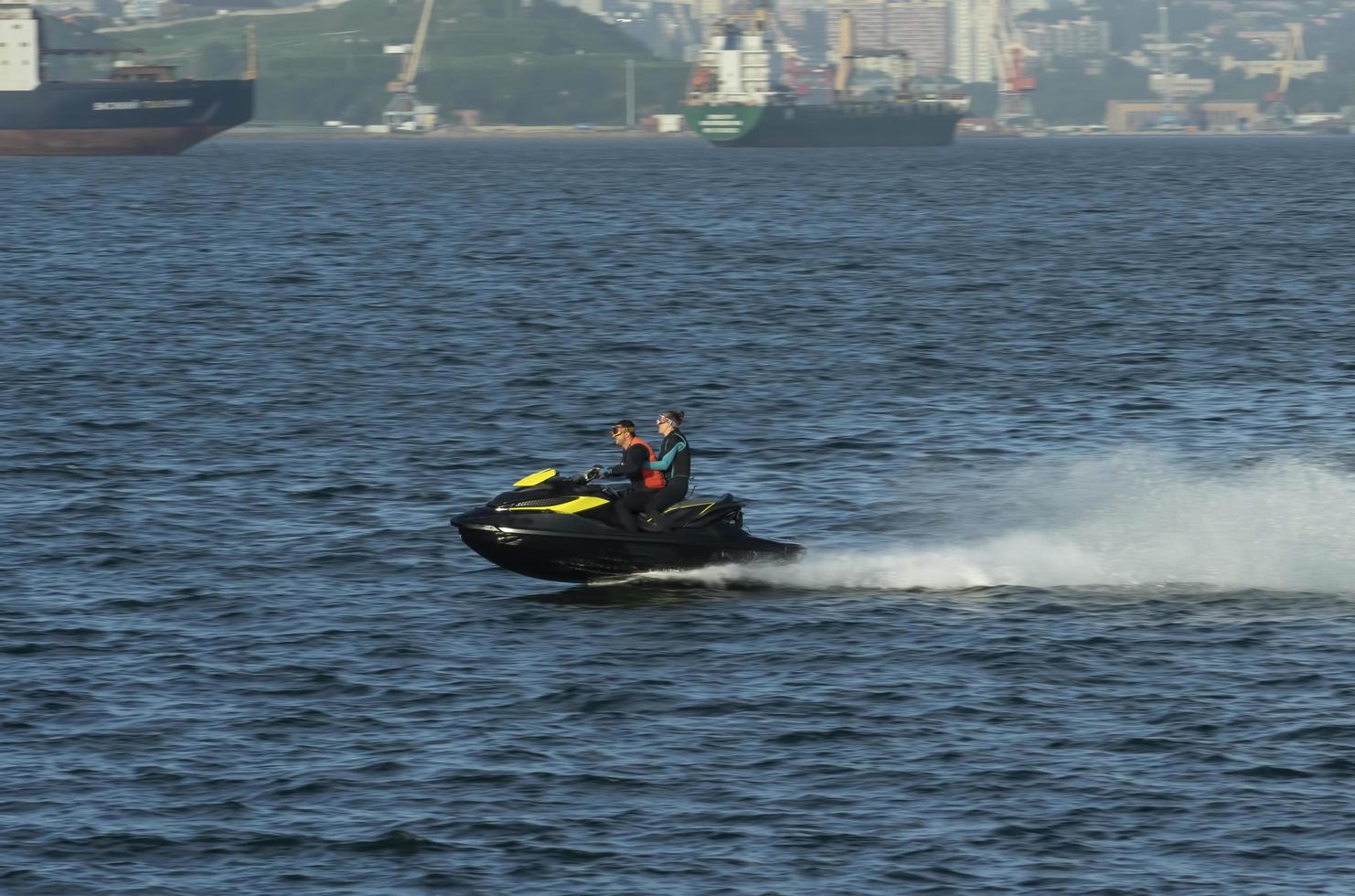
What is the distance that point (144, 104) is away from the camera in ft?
595

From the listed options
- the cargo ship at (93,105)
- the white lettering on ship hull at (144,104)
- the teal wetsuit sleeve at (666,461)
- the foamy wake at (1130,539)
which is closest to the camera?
the teal wetsuit sleeve at (666,461)

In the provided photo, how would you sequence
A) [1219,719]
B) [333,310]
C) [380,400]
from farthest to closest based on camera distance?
[333,310] < [380,400] < [1219,719]

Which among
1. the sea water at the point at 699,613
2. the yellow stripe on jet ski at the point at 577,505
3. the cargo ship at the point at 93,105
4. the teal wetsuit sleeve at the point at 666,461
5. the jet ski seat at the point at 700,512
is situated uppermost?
the cargo ship at the point at 93,105

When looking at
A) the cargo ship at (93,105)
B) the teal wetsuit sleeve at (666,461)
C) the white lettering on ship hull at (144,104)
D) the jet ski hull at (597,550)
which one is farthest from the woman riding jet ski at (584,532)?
the white lettering on ship hull at (144,104)

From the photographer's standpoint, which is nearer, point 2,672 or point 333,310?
point 2,672

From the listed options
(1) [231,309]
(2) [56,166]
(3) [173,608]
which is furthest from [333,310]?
(2) [56,166]

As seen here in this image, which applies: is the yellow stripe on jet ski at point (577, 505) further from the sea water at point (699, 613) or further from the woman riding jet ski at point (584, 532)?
the sea water at point (699, 613)

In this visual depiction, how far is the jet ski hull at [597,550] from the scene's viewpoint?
2664cm

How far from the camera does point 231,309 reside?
68.5 meters

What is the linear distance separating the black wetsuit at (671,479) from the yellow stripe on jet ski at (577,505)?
71 cm

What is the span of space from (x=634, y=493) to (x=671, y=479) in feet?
1.83

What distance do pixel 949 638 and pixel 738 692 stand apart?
3.81 m

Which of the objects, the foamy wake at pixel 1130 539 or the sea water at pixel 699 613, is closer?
→ the sea water at pixel 699 613

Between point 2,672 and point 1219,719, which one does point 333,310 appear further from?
point 1219,719
